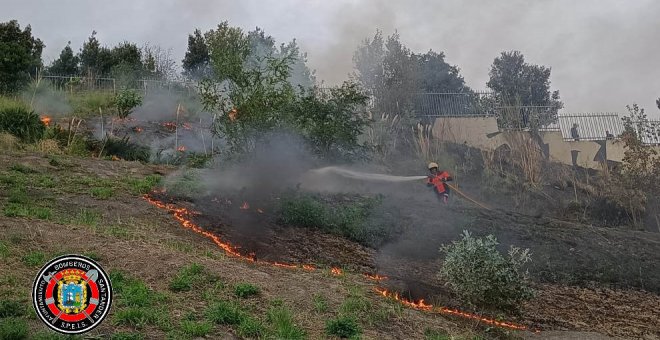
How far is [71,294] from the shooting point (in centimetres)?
436

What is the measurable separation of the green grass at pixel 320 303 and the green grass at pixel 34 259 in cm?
310

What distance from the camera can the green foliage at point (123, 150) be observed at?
15.8m

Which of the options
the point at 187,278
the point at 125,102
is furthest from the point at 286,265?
the point at 125,102

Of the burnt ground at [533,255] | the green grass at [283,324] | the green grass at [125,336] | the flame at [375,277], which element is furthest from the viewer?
the flame at [375,277]

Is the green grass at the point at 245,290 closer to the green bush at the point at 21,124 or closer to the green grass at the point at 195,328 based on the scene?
the green grass at the point at 195,328

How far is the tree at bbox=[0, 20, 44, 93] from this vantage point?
61.8ft

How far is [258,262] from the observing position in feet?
28.5

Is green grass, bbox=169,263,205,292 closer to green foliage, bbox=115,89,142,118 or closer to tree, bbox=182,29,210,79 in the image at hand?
green foliage, bbox=115,89,142,118

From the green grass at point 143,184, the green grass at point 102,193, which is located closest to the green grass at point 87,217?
the green grass at point 102,193

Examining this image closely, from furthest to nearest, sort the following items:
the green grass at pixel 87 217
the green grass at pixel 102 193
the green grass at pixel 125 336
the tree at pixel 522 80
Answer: the tree at pixel 522 80
the green grass at pixel 102 193
the green grass at pixel 87 217
the green grass at pixel 125 336

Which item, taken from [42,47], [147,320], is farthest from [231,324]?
[42,47]

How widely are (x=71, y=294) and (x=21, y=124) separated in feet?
41.6

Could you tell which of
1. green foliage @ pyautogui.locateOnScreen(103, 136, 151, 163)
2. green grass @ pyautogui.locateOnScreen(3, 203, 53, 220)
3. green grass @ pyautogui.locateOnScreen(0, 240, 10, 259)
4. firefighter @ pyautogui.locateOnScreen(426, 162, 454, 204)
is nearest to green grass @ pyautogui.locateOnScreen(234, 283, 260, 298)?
green grass @ pyautogui.locateOnScreen(0, 240, 10, 259)

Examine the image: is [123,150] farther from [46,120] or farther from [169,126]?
[169,126]
